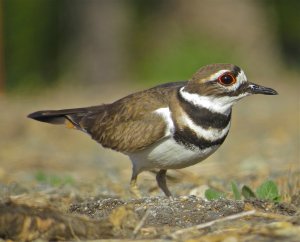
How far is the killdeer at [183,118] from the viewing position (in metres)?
5.75

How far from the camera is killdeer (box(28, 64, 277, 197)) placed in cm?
575

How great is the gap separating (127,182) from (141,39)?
14.5m

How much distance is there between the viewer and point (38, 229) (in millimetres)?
4242

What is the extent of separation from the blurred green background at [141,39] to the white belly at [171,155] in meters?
11.8

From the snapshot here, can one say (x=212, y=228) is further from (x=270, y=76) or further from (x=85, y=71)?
(x=85, y=71)

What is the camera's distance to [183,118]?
582 centimetres

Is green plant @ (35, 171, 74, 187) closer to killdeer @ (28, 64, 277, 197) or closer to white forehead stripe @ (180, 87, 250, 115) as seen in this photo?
killdeer @ (28, 64, 277, 197)

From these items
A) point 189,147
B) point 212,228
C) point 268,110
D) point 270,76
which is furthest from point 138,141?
point 270,76

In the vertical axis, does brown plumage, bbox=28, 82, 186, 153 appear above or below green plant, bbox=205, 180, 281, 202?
above

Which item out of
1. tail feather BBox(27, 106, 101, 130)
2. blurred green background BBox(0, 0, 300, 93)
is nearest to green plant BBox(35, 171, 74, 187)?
tail feather BBox(27, 106, 101, 130)

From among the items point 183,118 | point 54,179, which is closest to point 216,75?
point 183,118

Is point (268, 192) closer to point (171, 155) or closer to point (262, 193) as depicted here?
point (262, 193)

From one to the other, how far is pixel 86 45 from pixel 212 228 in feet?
55.2

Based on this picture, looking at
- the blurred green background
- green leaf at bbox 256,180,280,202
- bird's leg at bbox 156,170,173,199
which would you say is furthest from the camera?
the blurred green background
